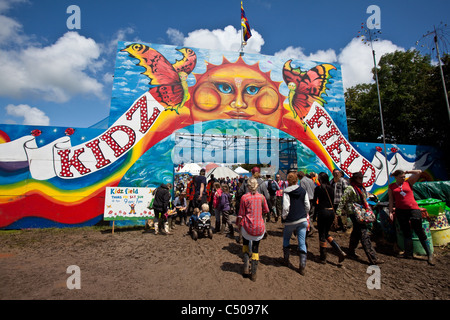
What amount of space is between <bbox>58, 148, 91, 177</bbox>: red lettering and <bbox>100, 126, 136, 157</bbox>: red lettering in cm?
105

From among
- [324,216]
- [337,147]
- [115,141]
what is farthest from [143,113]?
[337,147]

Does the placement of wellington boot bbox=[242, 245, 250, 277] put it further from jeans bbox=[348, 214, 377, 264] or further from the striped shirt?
jeans bbox=[348, 214, 377, 264]

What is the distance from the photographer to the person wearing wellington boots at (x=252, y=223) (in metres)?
3.93

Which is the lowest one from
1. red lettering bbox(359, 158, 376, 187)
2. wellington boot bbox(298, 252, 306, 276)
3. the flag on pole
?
wellington boot bbox(298, 252, 306, 276)

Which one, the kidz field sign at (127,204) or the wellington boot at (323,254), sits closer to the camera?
the wellington boot at (323,254)

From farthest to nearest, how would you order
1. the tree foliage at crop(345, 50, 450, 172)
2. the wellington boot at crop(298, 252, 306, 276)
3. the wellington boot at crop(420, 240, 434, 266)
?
the tree foliage at crop(345, 50, 450, 172) → the wellington boot at crop(420, 240, 434, 266) → the wellington boot at crop(298, 252, 306, 276)

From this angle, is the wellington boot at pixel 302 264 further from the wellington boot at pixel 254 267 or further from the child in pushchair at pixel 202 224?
the child in pushchair at pixel 202 224

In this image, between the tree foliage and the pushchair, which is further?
the tree foliage

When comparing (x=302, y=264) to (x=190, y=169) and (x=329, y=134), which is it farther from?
(x=190, y=169)

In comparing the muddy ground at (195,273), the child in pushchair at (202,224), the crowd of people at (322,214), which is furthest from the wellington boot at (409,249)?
the child in pushchair at (202,224)

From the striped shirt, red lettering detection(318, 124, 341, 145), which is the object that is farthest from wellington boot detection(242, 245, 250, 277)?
red lettering detection(318, 124, 341, 145)

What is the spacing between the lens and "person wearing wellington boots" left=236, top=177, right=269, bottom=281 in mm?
3930

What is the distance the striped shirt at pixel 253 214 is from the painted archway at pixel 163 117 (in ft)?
23.0
